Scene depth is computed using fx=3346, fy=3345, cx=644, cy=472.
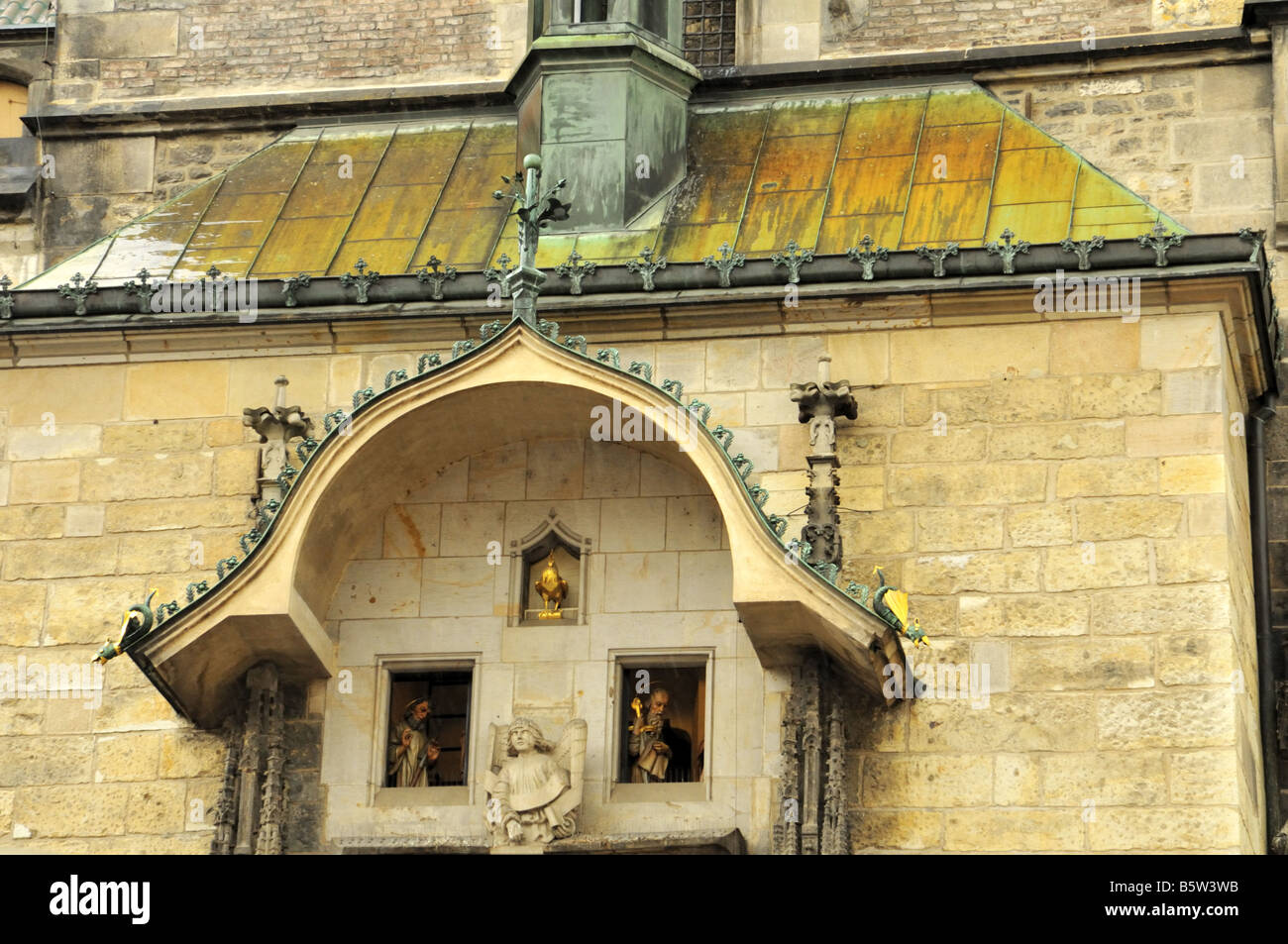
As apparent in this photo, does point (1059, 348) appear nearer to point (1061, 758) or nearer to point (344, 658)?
point (1061, 758)

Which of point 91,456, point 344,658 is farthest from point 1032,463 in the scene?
point 91,456

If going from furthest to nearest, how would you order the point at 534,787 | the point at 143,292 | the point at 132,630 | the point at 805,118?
the point at 805,118 → the point at 143,292 → the point at 534,787 → the point at 132,630

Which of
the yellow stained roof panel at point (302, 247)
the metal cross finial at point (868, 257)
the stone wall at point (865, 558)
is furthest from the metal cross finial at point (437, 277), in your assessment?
the metal cross finial at point (868, 257)

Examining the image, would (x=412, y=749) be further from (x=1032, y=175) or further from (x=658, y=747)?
(x=1032, y=175)

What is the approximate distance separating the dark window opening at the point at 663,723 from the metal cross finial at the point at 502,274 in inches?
86.9

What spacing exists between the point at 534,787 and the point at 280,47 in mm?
6749

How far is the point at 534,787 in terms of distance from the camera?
17984 mm

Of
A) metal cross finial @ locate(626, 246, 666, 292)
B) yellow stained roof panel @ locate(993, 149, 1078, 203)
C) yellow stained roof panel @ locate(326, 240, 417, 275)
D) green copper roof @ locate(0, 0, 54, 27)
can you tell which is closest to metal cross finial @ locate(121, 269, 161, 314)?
yellow stained roof panel @ locate(326, 240, 417, 275)

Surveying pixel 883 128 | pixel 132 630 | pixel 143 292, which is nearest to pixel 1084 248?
pixel 883 128

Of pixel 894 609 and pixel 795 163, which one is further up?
pixel 795 163

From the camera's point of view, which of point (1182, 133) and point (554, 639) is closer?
point (554, 639)

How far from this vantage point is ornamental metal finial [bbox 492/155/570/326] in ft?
59.8

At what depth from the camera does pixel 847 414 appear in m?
18.6

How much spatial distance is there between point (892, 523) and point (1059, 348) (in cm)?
135
